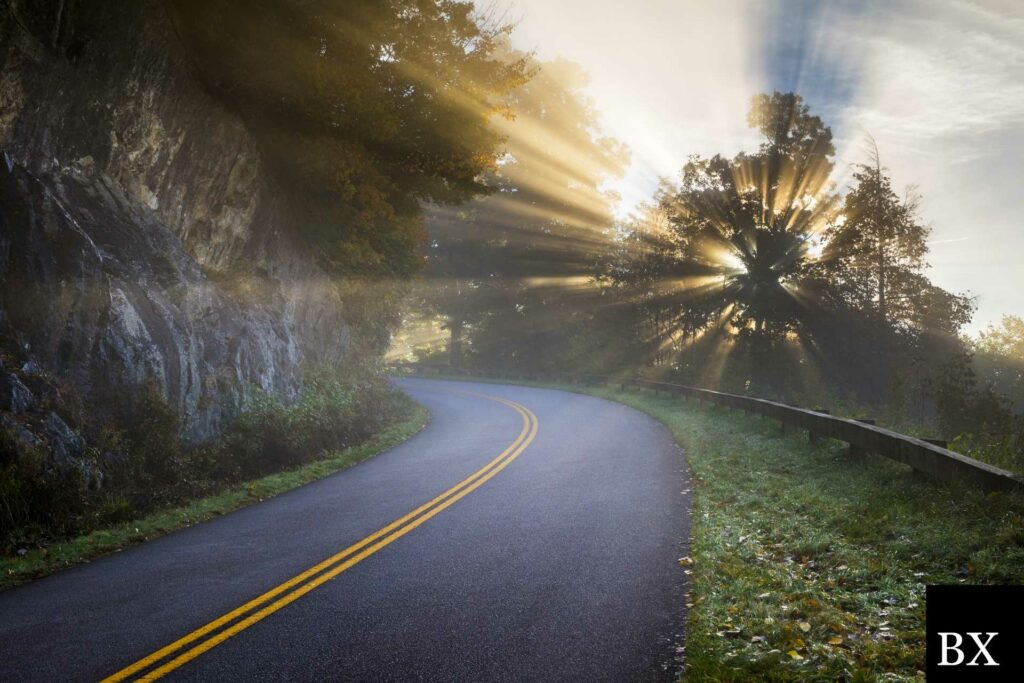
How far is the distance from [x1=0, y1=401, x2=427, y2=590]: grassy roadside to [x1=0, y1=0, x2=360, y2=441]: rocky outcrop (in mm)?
1713

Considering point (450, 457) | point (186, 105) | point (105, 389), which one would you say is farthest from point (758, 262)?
point (105, 389)

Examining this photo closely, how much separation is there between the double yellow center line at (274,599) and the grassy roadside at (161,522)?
3184 millimetres

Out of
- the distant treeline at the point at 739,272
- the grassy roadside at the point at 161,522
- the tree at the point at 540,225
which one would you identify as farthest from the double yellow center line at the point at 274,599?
the tree at the point at 540,225

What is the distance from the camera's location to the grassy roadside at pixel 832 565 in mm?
4621

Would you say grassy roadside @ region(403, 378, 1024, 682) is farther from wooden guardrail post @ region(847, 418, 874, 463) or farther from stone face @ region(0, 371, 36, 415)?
stone face @ region(0, 371, 36, 415)

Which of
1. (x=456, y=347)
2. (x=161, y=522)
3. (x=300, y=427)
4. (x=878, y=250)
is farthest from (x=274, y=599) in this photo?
(x=456, y=347)

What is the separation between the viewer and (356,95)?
1363 cm

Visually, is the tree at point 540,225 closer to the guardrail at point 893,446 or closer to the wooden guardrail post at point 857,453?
the guardrail at point 893,446

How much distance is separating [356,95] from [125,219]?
5175mm

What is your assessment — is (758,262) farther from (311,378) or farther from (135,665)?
(135,665)

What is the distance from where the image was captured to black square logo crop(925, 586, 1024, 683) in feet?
13.3

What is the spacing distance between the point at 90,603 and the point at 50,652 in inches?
48.1

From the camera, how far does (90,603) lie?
6.11m

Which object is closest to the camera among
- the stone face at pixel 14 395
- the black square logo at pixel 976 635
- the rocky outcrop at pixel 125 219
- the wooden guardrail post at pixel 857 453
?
the black square logo at pixel 976 635
